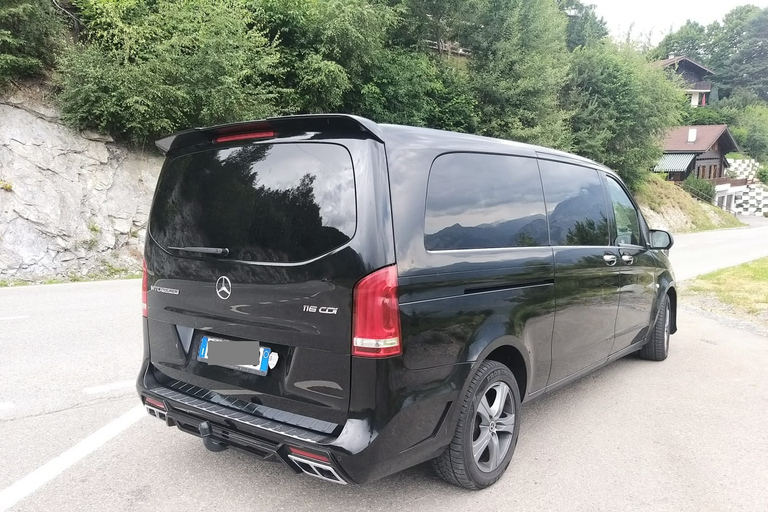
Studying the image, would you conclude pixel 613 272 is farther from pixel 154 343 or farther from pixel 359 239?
pixel 154 343

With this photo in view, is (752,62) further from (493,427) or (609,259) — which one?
(493,427)

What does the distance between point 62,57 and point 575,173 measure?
13166mm

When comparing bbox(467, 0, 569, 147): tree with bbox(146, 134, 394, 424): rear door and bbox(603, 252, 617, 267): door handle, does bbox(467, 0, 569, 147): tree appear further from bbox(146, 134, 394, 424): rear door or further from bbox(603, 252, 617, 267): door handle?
bbox(146, 134, 394, 424): rear door

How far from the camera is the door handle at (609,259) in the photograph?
4.21 m

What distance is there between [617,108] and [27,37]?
86.9 feet

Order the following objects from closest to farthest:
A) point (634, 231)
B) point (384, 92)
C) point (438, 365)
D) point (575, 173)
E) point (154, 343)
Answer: point (438, 365)
point (154, 343)
point (575, 173)
point (634, 231)
point (384, 92)

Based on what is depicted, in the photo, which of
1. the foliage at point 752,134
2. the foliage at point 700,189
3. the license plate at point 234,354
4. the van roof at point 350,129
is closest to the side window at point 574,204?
the van roof at point 350,129

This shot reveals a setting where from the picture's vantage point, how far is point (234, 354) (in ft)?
9.05

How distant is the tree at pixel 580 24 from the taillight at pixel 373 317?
41690 millimetres

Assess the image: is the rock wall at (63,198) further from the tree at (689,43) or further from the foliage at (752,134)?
the tree at (689,43)

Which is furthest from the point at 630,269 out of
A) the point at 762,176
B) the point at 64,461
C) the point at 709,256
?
the point at 762,176

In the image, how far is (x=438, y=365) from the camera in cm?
262

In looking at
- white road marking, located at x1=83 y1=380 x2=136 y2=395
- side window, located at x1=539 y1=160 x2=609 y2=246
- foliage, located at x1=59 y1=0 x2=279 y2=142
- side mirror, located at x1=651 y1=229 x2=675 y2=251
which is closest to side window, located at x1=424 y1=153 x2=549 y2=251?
side window, located at x1=539 y1=160 x2=609 y2=246

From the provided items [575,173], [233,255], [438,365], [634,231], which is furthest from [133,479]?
[634,231]
